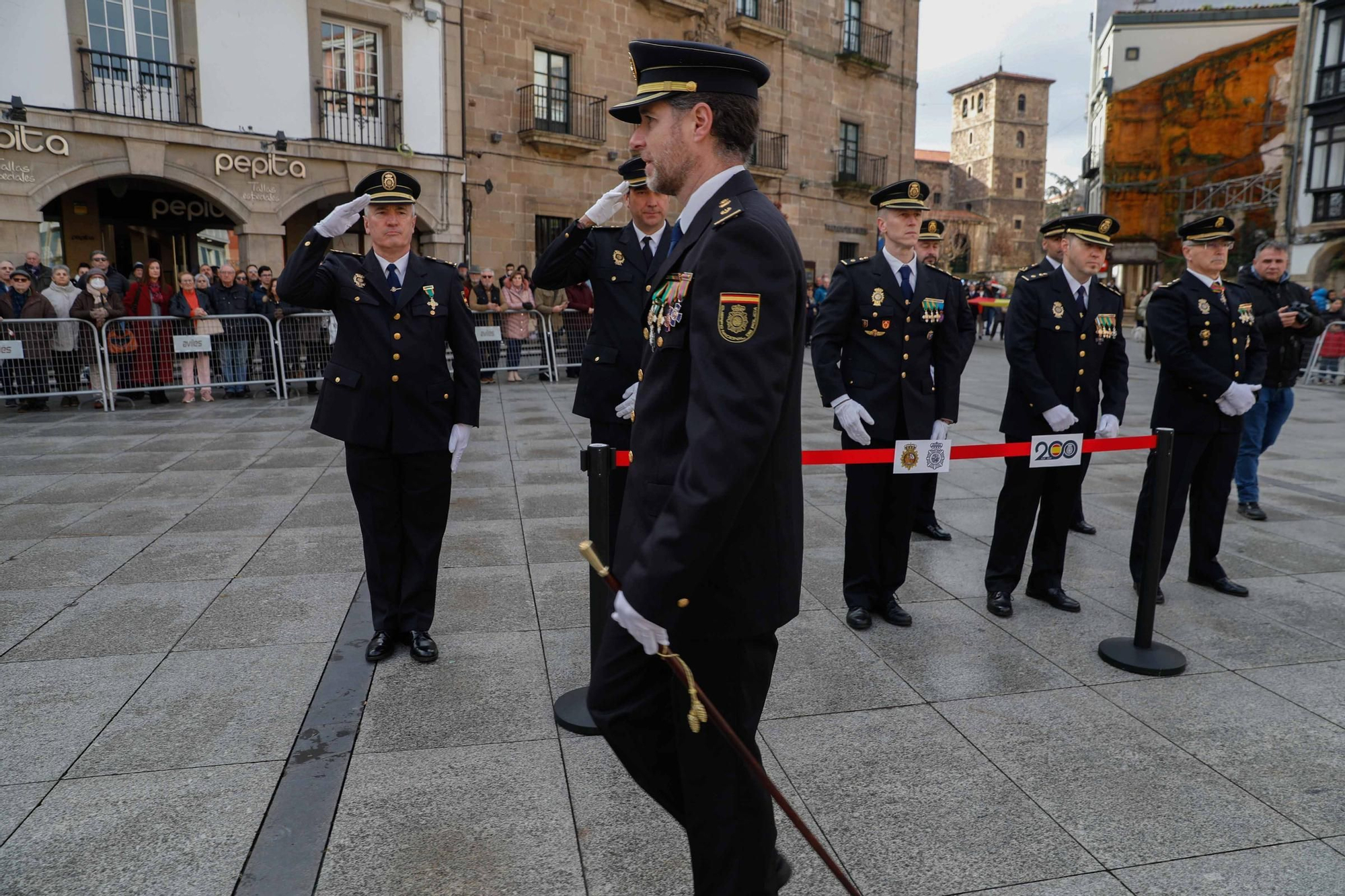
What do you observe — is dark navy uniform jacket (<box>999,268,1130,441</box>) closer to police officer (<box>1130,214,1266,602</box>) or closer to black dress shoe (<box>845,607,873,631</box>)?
police officer (<box>1130,214,1266,602</box>)

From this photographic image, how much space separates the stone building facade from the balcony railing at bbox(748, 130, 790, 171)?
0.14 ft

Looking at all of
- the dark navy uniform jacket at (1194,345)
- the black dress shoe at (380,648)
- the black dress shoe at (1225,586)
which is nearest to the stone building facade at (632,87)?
the dark navy uniform jacket at (1194,345)

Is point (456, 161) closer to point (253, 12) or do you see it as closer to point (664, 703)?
point (253, 12)

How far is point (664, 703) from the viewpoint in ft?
7.28

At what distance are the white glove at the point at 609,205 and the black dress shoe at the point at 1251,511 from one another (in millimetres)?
5726

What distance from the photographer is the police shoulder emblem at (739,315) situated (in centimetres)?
189

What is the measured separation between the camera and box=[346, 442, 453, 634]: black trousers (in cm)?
416

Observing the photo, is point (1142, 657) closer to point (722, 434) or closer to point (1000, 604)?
point (1000, 604)

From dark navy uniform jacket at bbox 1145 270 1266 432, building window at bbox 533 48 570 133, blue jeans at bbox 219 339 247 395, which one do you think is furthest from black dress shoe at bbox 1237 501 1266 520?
building window at bbox 533 48 570 133

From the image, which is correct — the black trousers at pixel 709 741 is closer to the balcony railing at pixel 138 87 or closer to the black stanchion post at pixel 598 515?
the black stanchion post at pixel 598 515

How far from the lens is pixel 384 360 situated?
13.4ft


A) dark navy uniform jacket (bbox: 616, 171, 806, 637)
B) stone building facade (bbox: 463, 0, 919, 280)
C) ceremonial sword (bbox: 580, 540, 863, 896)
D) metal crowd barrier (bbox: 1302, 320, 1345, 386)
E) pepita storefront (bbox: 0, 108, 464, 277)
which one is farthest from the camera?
stone building facade (bbox: 463, 0, 919, 280)

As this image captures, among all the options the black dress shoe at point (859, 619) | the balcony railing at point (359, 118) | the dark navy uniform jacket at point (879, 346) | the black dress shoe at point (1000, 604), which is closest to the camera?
the black dress shoe at point (859, 619)

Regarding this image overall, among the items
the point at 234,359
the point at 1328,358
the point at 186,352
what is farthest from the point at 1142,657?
the point at 1328,358
